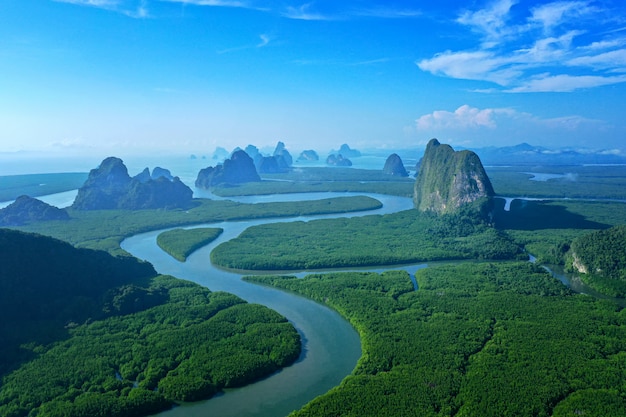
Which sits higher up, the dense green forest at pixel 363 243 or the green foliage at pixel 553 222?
the green foliage at pixel 553 222

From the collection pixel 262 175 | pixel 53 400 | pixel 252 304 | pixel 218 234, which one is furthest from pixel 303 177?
pixel 53 400

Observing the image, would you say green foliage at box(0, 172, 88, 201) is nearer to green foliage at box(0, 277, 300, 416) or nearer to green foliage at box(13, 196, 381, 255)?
green foliage at box(13, 196, 381, 255)

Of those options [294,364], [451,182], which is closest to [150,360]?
[294,364]

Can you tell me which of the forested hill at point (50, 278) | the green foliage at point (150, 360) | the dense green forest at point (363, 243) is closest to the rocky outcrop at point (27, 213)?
the dense green forest at point (363, 243)

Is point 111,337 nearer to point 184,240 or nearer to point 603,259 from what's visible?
point 184,240

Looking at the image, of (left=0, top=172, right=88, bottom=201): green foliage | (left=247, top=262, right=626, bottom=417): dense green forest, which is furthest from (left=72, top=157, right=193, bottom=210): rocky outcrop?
(left=247, top=262, right=626, bottom=417): dense green forest

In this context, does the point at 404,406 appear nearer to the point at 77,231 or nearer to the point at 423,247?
the point at 423,247

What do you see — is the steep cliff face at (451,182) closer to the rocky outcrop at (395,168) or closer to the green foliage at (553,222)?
the green foliage at (553,222)
